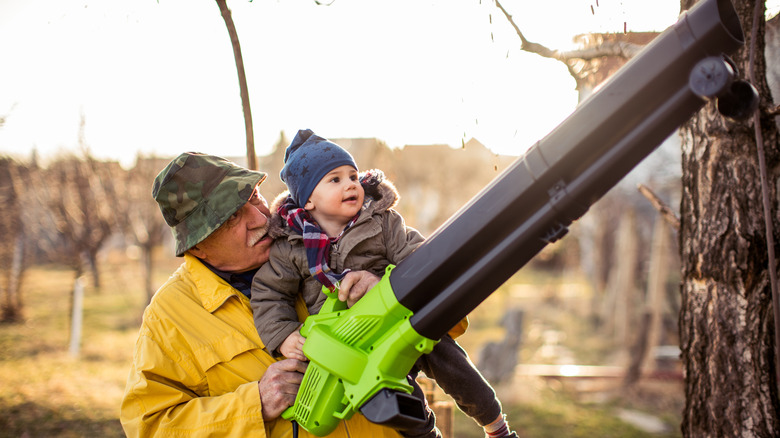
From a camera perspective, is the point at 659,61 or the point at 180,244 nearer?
the point at 659,61

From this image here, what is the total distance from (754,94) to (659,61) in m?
0.25

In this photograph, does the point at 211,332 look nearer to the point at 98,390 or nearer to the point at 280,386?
the point at 280,386

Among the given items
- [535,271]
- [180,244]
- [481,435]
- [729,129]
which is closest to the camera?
[180,244]

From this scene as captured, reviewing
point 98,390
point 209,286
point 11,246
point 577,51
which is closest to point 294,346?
point 209,286

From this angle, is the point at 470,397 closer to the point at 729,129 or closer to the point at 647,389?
the point at 729,129

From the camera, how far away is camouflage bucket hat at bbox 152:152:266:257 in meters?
1.88

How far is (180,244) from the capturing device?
1944mm

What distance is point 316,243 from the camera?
1.90 m

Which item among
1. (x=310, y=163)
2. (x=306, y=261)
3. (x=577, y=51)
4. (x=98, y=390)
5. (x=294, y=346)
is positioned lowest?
(x=98, y=390)

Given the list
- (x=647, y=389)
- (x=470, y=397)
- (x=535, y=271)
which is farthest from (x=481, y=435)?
(x=535, y=271)

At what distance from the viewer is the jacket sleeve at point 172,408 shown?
1763 millimetres

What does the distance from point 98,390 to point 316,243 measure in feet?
21.5

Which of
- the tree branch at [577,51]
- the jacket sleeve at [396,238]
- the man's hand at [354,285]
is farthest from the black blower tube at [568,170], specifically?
the tree branch at [577,51]

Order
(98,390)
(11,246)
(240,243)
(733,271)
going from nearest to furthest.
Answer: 1. (240,243)
2. (733,271)
3. (98,390)
4. (11,246)
